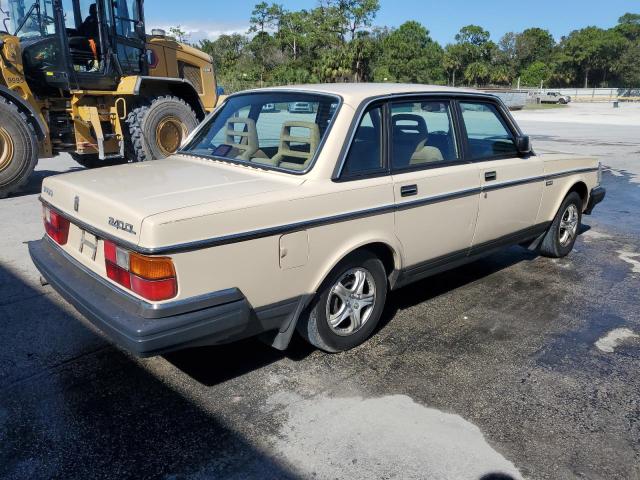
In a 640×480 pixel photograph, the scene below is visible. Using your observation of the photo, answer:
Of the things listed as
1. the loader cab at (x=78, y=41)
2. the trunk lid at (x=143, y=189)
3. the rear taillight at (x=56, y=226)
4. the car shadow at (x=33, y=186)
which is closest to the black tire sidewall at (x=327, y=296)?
the trunk lid at (x=143, y=189)

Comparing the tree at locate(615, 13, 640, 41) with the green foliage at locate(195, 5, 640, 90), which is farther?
the tree at locate(615, 13, 640, 41)

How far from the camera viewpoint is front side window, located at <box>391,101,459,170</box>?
3781 mm

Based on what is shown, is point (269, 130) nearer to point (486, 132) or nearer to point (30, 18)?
point (486, 132)

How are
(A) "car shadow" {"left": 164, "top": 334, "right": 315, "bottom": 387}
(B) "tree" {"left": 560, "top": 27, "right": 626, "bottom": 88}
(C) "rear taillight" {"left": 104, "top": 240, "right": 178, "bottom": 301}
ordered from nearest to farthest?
(C) "rear taillight" {"left": 104, "top": 240, "right": 178, "bottom": 301} → (A) "car shadow" {"left": 164, "top": 334, "right": 315, "bottom": 387} → (B) "tree" {"left": 560, "top": 27, "right": 626, "bottom": 88}

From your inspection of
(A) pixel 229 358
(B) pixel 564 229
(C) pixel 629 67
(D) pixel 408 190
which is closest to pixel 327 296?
(A) pixel 229 358

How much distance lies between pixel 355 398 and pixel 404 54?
251ft

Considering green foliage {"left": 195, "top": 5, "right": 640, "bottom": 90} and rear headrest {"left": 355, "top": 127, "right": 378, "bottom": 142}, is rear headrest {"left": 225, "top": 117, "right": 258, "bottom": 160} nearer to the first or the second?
rear headrest {"left": 355, "top": 127, "right": 378, "bottom": 142}

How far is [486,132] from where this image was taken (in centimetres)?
462

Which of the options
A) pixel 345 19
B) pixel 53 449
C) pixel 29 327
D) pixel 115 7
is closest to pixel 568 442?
pixel 53 449

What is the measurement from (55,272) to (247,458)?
5.62 feet

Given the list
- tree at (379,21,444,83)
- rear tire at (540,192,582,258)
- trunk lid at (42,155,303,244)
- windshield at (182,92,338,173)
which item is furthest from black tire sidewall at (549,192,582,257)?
tree at (379,21,444,83)

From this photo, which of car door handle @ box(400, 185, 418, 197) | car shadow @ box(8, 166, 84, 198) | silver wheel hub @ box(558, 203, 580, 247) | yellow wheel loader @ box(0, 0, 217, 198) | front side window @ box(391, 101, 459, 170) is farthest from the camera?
car shadow @ box(8, 166, 84, 198)

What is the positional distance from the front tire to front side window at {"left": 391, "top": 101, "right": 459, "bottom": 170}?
74 centimetres

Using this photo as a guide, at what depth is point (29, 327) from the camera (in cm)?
386
